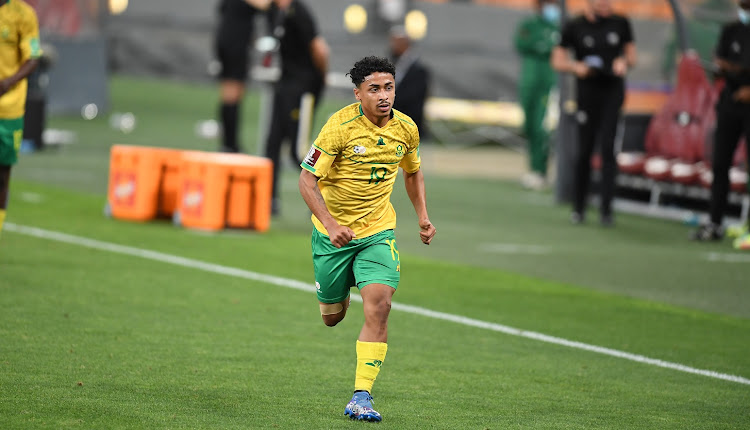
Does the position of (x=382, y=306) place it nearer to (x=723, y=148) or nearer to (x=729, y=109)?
(x=729, y=109)

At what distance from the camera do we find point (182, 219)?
1277 centimetres

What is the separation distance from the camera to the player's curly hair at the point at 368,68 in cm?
612

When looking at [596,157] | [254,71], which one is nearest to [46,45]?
[254,71]

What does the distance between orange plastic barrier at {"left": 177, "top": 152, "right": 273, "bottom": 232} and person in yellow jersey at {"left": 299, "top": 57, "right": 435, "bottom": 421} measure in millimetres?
6122

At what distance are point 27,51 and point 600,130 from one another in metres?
7.72

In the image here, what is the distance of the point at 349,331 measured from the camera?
8250 millimetres

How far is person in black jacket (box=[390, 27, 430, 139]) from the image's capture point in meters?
Answer: 13.9

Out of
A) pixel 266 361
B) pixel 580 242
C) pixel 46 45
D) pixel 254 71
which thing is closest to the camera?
pixel 266 361

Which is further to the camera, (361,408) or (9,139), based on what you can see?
(9,139)

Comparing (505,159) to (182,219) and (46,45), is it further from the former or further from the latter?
(182,219)

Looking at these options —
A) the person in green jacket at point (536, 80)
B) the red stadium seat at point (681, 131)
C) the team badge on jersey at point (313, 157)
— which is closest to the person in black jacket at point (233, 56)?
the person in green jacket at point (536, 80)

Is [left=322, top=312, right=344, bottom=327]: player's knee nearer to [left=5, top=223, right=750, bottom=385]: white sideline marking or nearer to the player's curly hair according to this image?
the player's curly hair

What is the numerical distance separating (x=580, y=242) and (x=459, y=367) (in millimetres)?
6540

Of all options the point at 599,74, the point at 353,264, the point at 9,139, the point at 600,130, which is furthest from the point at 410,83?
the point at 353,264
